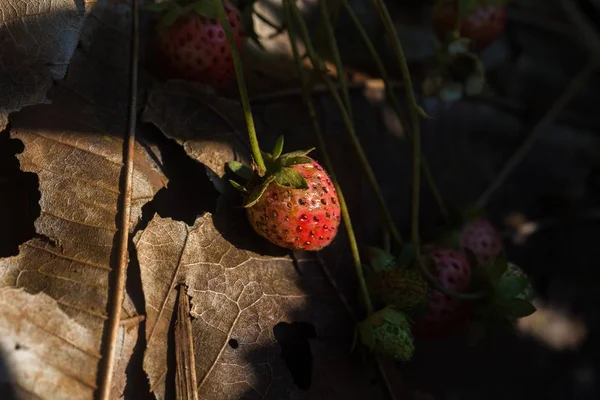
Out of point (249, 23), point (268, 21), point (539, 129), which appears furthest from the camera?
point (539, 129)

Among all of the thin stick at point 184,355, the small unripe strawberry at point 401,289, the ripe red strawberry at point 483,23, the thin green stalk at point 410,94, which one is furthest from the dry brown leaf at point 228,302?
the ripe red strawberry at point 483,23

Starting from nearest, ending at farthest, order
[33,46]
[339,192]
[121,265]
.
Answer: [121,265] → [33,46] → [339,192]

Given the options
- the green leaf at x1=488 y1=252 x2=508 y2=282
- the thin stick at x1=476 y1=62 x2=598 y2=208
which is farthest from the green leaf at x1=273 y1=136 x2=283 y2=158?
the thin stick at x1=476 y1=62 x2=598 y2=208

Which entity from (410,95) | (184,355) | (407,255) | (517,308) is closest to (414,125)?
(410,95)

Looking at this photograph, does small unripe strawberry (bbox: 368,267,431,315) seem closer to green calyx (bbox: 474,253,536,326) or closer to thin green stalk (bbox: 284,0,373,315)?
thin green stalk (bbox: 284,0,373,315)

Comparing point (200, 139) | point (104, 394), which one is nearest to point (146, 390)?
point (104, 394)

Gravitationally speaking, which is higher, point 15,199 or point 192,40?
point 192,40

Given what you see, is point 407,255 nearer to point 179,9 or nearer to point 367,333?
point 367,333
